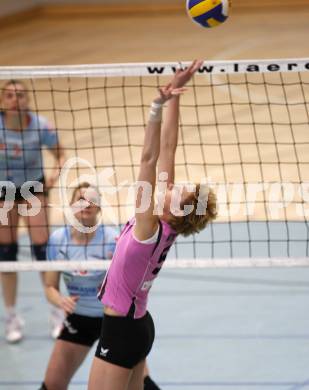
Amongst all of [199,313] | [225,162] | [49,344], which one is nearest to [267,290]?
[199,313]

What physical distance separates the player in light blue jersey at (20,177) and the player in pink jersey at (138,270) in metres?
2.36

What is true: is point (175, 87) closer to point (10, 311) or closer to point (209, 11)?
point (209, 11)

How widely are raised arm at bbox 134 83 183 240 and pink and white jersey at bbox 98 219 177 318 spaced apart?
105 mm

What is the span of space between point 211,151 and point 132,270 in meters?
5.77

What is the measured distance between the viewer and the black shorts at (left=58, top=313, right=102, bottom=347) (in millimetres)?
5102

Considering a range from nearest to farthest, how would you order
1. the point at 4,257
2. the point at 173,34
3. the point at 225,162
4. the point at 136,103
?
the point at 4,257, the point at 225,162, the point at 136,103, the point at 173,34

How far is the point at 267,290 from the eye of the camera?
6.93 metres

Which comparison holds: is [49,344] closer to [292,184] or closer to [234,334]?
[234,334]

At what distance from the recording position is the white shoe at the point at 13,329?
21.0ft

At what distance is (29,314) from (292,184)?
3293 millimetres

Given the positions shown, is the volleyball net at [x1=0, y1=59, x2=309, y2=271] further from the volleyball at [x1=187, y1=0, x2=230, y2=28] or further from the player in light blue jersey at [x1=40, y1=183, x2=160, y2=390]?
the volleyball at [x1=187, y1=0, x2=230, y2=28]

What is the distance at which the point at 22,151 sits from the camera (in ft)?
21.8

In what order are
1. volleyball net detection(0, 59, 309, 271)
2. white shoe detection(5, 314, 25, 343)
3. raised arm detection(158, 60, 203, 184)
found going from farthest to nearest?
white shoe detection(5, 314, 25, 343), volleyball net detection(0, 59, 309, 271), raised arm detection(158, 60, 203, 184)

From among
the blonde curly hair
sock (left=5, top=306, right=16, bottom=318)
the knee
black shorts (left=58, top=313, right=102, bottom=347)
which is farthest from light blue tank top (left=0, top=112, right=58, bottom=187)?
the blonde curly hair
